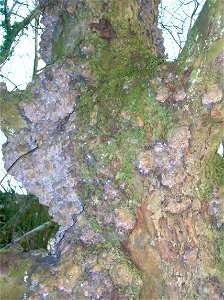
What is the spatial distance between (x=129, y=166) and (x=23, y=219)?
2226mm

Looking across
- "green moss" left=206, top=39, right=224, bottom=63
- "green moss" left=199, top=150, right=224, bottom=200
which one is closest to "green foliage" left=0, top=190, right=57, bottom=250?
"green moss" left=199, top=150, right=224, bottom=200

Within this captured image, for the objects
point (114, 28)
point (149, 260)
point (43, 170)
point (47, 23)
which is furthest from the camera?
point (47, 23)

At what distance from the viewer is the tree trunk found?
112 centimetres

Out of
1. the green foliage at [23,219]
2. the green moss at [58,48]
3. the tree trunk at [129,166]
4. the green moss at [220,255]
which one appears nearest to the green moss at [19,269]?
the tree trunk at [129,166]

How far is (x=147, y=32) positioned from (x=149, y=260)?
0.82m

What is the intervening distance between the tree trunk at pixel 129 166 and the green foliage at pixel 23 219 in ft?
5.34

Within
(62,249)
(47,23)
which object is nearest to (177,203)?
(62,249)

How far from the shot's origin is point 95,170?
121 centimetres

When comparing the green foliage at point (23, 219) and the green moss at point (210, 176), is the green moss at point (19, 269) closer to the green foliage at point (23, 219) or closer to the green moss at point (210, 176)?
the green moss at point (210, 176)

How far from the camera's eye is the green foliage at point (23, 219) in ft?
9.59

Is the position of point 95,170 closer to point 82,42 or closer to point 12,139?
point 12,139

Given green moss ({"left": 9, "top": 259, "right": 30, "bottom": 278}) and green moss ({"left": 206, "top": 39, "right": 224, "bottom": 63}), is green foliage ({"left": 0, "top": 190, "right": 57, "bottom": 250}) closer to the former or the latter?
green moss ({"left": 9, "top": 259, "right": 30, "bottom": 278})

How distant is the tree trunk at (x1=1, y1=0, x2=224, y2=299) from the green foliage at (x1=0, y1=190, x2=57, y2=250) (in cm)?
163

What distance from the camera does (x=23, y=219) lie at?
3219mm
